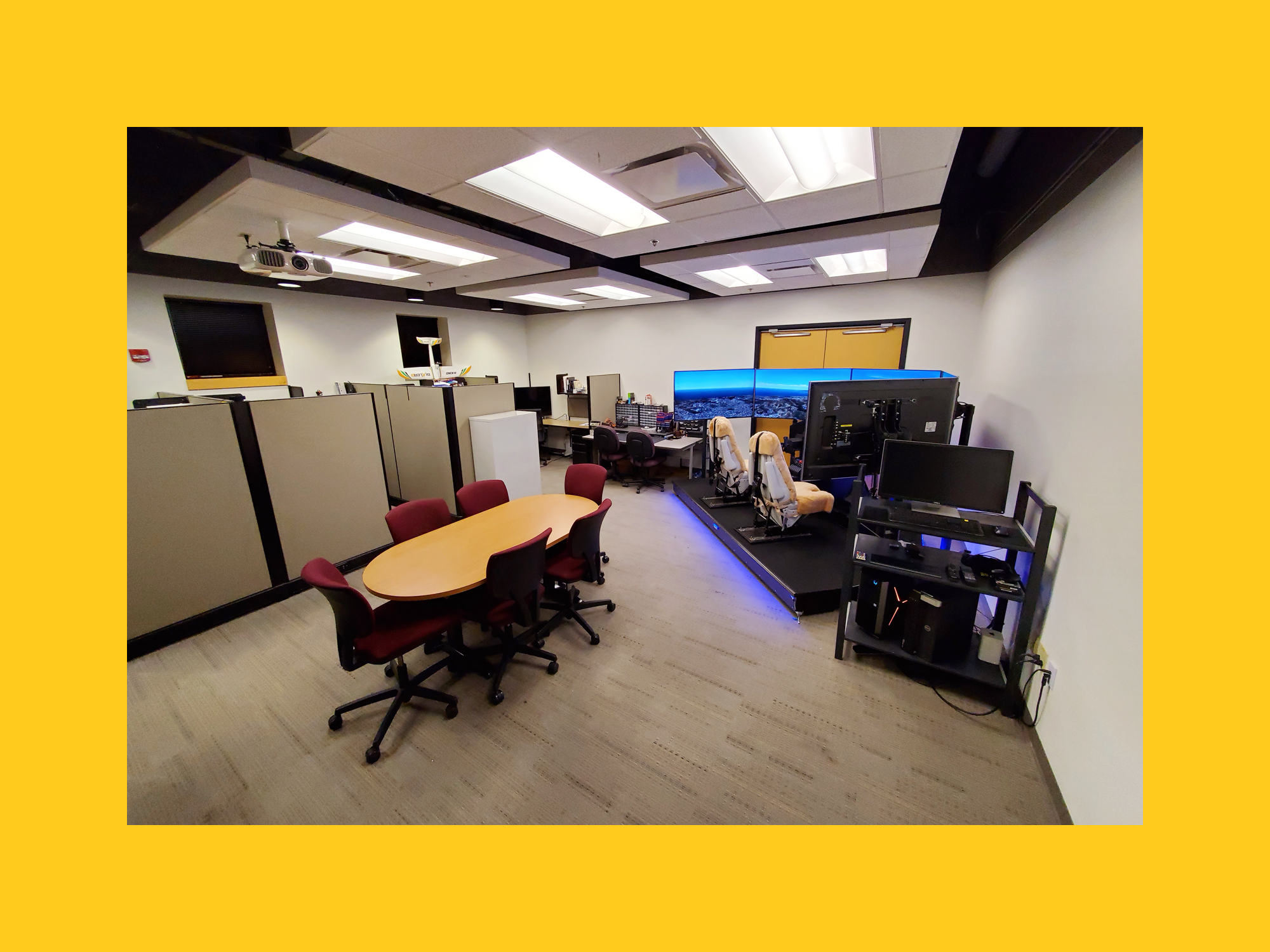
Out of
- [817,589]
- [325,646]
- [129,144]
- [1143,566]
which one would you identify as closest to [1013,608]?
[817,589]

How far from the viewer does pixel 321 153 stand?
74.8 inches

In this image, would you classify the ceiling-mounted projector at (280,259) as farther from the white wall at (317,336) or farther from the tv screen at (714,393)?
the tv screen at (714,393)

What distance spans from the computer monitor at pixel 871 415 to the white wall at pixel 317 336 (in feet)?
19.4

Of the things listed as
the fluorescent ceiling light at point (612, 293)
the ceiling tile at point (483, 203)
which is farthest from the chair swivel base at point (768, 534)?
the fluorescent ceiling light at point (612, 293)

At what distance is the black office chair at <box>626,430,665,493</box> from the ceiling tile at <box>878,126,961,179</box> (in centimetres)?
371

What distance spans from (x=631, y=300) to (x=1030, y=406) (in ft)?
17.7

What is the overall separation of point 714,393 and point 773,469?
296cm

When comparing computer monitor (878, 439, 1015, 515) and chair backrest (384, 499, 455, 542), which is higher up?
computer monitor (878, 439, 1015, 515)

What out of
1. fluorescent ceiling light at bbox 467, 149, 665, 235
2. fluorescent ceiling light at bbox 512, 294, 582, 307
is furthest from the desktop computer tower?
fluorescent ceiling light at bbox 512, 294, 582, 307

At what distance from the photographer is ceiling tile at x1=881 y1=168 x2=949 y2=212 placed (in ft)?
7.18

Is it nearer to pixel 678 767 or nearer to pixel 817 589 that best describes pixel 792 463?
pixel 817 589

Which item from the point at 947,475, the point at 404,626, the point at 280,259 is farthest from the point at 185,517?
the point at 947,475

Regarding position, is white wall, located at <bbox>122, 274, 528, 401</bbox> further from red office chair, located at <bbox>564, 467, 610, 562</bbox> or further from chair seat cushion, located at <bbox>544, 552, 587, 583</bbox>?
chair seat cushion, located at <bbox>544, 552, 587, 583</bbox>

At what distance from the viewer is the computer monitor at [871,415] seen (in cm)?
271
